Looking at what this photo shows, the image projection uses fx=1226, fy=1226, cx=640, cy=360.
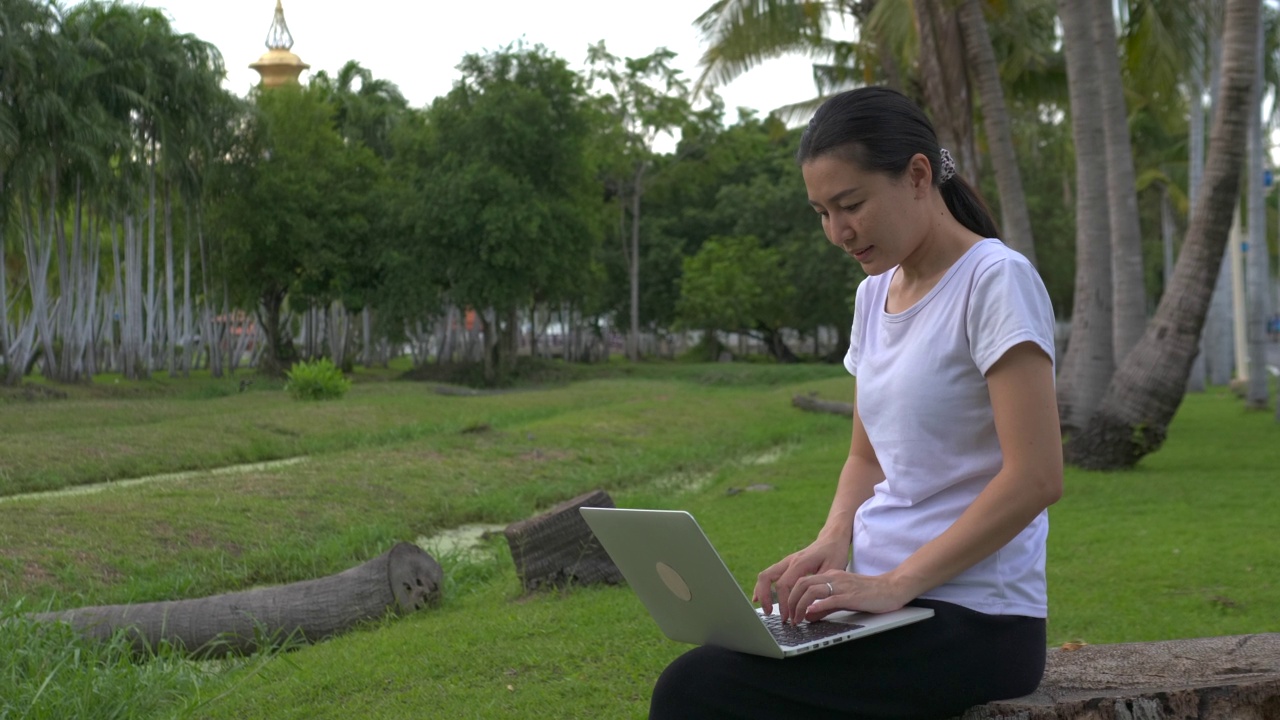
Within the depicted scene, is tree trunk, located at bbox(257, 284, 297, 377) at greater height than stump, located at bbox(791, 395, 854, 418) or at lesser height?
greater

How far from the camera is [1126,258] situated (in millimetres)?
11461

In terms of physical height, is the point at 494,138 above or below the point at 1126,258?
above

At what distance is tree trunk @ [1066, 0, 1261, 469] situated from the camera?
33.0ft

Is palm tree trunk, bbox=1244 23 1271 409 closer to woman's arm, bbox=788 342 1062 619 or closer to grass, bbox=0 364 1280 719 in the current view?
grass, bbox=0 364 1280 719

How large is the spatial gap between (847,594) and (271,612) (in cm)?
463

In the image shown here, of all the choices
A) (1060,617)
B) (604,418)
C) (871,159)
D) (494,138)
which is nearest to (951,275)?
(871,159)

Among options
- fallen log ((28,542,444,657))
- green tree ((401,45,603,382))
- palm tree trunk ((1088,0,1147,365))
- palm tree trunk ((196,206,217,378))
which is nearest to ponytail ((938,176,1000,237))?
fallen log ((28,542,444,657))

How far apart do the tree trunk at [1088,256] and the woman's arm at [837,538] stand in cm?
913

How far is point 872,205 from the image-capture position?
7.91 ft

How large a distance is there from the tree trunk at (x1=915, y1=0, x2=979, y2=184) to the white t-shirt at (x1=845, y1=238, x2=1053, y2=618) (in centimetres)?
1239

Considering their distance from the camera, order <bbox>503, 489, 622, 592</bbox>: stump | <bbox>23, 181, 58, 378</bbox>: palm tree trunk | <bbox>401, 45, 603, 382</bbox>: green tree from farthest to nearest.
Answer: <bbox>401, 45, 603, 382</bbox>: green tree
<bbox>23, 181, 58, 378</bbox>: palm tree trunk
<bbox>503, 489, 622, 592</bbox>: stump

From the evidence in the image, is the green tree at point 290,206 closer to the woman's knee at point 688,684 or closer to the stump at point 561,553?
the stump at point 561,553

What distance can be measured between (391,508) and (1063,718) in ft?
28.0

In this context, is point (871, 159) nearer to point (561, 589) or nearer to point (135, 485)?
point (561, 589)
